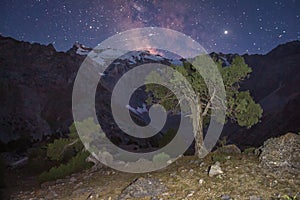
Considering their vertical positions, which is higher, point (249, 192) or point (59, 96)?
point (59, 96)

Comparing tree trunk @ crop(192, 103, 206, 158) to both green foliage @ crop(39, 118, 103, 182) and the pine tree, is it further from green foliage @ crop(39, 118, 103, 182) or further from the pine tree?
green foliage @ crop(39, 118, 103, 182)

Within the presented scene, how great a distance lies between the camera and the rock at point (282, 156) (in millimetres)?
9818

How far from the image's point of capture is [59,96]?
295 ft

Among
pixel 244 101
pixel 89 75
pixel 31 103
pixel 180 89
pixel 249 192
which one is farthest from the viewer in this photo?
pixel 89 75

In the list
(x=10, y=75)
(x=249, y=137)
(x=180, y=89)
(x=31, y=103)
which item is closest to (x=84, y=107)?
(x=31, y=103)

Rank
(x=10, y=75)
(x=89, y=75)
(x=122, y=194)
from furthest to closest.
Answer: (x=89, y=75) → (x=10, y=75) → (x=122, y=194)

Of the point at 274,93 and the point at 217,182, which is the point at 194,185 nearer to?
the point at 217,182

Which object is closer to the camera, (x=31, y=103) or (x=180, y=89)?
(x=180, y=89)

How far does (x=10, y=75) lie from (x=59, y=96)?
17.2 metres

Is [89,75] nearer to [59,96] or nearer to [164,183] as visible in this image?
[59,96]

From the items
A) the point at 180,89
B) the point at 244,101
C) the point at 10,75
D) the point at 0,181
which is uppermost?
the point at 10,75

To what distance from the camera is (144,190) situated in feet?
31.4

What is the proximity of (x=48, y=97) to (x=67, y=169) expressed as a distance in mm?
76061

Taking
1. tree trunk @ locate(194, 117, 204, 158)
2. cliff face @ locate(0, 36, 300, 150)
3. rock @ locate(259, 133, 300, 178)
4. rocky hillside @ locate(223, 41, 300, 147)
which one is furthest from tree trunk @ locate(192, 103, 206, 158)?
cliff face @ locate(0, 36, 300, 150)
